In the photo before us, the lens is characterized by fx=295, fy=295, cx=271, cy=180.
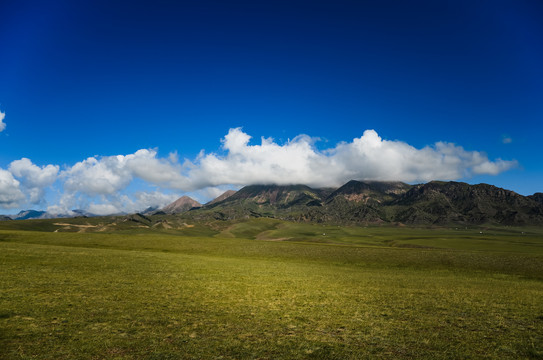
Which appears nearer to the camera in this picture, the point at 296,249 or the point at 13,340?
the point at 13,340

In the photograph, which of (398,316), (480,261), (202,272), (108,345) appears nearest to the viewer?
(108,345)

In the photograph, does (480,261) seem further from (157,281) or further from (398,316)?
(157,281)

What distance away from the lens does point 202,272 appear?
3769 centimetres

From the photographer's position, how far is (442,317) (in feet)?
65.5

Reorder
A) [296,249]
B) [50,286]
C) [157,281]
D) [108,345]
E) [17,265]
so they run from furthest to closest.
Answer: [296,249]
[17,265]
[157,281]
[50,286]
[108,345]

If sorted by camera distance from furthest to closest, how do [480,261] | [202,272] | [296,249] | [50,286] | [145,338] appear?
[296,249], [480,261], [202,272], [50,286], [145,338]

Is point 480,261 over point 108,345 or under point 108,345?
under

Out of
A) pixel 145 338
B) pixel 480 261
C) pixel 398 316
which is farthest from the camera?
pixel 480 261

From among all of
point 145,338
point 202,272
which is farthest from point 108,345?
point 202,272

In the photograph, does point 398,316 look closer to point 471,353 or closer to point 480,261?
point 471,353

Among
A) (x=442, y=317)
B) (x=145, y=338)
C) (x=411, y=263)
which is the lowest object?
(x=411, y=263)

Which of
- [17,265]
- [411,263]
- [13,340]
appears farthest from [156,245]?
[13,340]

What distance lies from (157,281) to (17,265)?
60.4ft

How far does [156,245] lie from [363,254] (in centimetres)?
5174
